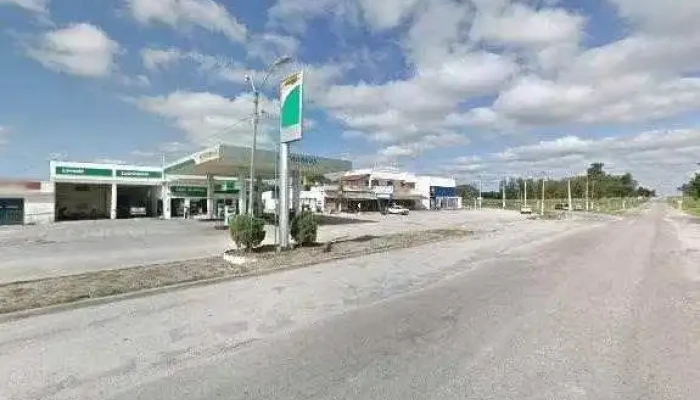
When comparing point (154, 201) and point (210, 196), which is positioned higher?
point (210, 196)

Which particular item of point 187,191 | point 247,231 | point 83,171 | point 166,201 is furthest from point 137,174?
point 247,231

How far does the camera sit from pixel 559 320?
25.9 ft

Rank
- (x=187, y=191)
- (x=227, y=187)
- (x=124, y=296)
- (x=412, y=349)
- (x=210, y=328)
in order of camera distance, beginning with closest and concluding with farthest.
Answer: (x=412, y=349)
(x=210, y=328)
(x=124, y=296)
(x=187, y=191)
(x=227, y=187)

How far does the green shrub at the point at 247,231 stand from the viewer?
54.8ft

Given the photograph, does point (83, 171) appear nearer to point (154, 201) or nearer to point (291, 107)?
point (154, 201)

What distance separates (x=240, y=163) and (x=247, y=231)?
18.8 metres

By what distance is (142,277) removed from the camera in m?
11.8

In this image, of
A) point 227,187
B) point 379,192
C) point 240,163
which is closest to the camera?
point 240,163

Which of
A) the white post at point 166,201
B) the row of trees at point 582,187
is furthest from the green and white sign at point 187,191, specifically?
the row of trees at point 582,187

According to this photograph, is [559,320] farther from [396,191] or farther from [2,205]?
[396,191]

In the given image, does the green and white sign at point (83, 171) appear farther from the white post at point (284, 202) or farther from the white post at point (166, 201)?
the white post at point (284, 202)

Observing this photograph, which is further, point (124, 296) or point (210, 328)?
point (124, 296)

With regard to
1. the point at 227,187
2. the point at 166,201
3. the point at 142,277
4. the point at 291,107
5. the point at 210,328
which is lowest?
the point at 210,328

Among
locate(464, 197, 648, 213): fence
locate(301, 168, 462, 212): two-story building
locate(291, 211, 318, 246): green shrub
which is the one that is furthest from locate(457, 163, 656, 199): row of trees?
locate(291, 211, 318, 246): green shrub
